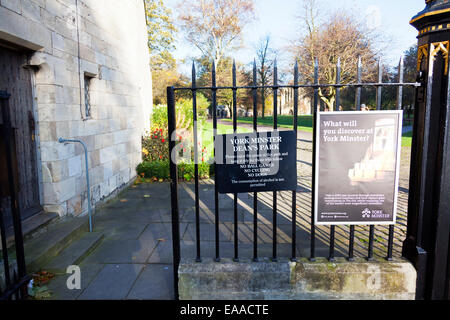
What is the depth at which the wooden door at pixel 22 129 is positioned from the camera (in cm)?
408

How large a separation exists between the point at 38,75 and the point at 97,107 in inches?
67.5

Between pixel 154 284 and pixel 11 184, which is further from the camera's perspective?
pixel 154 284

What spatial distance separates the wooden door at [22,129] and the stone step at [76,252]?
31.5 inches

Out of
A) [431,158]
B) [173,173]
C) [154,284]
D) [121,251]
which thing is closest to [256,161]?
[173,173]

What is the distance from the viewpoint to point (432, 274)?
272cm

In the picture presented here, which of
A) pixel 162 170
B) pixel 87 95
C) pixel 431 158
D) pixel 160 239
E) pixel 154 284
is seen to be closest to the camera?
pixel 431 158

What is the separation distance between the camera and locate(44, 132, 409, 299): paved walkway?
128 inches

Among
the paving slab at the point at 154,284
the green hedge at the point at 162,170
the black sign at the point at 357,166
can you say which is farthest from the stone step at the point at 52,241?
the green hedge at the point at 162,170

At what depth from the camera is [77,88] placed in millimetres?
5348

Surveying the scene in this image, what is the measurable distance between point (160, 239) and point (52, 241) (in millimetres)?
1418

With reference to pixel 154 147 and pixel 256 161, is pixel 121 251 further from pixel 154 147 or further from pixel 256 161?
pixel 154 147

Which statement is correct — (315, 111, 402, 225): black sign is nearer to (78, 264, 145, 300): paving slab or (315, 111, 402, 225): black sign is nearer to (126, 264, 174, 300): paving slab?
(126, 264, 174, 300): paving slab

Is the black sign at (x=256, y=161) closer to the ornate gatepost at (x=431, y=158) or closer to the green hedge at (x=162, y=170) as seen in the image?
the ornate gatepost at (x=431, y=158)
